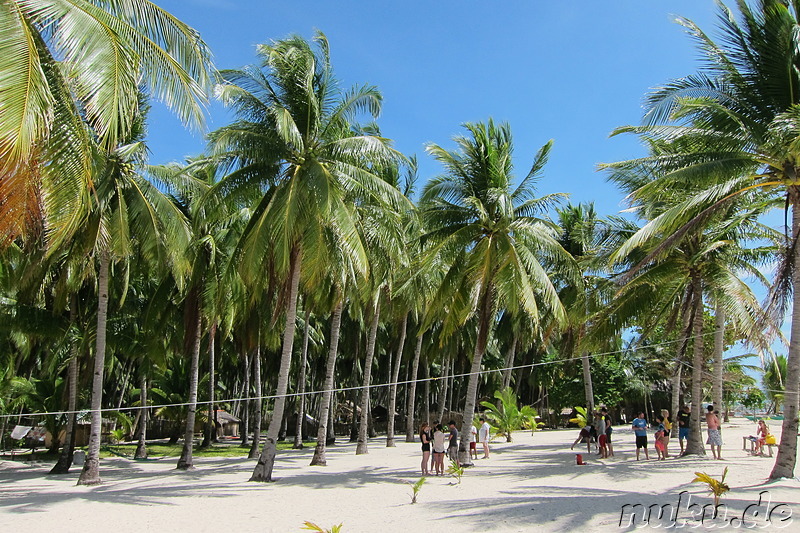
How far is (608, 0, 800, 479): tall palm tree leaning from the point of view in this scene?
11.2 metres

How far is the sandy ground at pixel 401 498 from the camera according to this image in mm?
8656

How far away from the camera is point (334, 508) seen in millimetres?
10641

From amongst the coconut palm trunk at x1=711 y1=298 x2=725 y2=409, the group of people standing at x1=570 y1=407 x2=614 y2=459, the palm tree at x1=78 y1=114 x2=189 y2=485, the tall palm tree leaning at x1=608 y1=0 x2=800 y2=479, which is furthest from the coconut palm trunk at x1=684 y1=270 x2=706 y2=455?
the palm tree at x1=78 y1=114 x2=189 y2=485

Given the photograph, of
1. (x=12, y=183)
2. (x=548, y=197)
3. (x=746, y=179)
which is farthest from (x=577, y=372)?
(x=12, y=183)

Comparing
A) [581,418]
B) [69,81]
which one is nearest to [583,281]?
[581,418]

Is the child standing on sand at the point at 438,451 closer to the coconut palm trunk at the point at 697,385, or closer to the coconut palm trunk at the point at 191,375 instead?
the coconut palm trunk at the point at 697,385

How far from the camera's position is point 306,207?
45.6ft

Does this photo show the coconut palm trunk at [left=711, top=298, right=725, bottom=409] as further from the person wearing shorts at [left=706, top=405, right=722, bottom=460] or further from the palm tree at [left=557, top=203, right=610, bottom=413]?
the palm tree at [left=557, top=203, right=610, bottom=413]

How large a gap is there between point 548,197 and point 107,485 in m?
13.7

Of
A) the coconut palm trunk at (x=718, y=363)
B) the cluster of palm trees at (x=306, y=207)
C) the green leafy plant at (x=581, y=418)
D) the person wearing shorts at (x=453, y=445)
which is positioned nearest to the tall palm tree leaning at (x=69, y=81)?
the cluster of palm trees at (x=306, y=207)

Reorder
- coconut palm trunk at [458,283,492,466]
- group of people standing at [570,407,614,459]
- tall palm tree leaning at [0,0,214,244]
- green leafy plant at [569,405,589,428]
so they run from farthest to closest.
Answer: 1. green leafy plant at [569,405,589,428]
2. group of people standing at [570,407,614,459]
3. coconut palm trunk at [458,283,492,466]
4. tall palm tree leaning at [0,0,214,244]

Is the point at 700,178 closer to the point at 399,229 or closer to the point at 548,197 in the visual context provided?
the point at 548,197

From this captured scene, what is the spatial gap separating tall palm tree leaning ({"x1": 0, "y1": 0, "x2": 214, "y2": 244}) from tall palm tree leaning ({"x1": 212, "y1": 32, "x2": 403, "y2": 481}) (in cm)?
575

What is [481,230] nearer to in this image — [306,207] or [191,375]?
[306,207]
